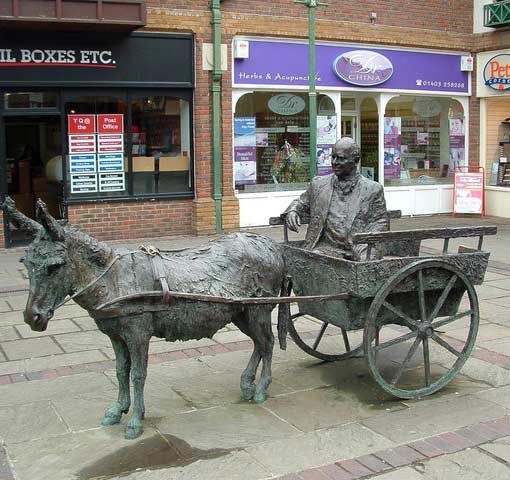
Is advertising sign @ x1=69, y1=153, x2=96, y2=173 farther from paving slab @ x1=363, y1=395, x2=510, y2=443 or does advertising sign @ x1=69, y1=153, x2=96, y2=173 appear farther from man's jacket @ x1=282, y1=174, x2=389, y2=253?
paving slab @ x1=363, y1=395, x2=510, y2=443

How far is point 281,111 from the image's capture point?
1483 centimetres

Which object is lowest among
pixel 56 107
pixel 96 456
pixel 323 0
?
pixel 96 456

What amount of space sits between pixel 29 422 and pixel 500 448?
3085mm

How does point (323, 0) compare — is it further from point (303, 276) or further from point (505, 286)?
point (303, 276)

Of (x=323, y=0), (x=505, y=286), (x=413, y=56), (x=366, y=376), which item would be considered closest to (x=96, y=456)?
(x=366, y=376)

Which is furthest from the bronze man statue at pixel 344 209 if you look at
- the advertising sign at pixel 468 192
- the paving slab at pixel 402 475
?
the advertising sign at pixel 468 192

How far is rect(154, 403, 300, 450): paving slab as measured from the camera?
183 inches

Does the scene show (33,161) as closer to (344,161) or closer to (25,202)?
(25,202)

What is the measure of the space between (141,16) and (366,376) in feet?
27.6

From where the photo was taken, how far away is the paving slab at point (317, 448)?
14.1 ft

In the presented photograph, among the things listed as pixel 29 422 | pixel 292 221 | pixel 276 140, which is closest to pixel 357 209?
pixel 292 221

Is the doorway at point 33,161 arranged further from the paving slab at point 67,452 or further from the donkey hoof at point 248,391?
the paving slab at point 67,452

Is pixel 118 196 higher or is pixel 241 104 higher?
A: pixel 241 104

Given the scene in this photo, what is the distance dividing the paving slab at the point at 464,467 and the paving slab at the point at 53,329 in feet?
14.4
